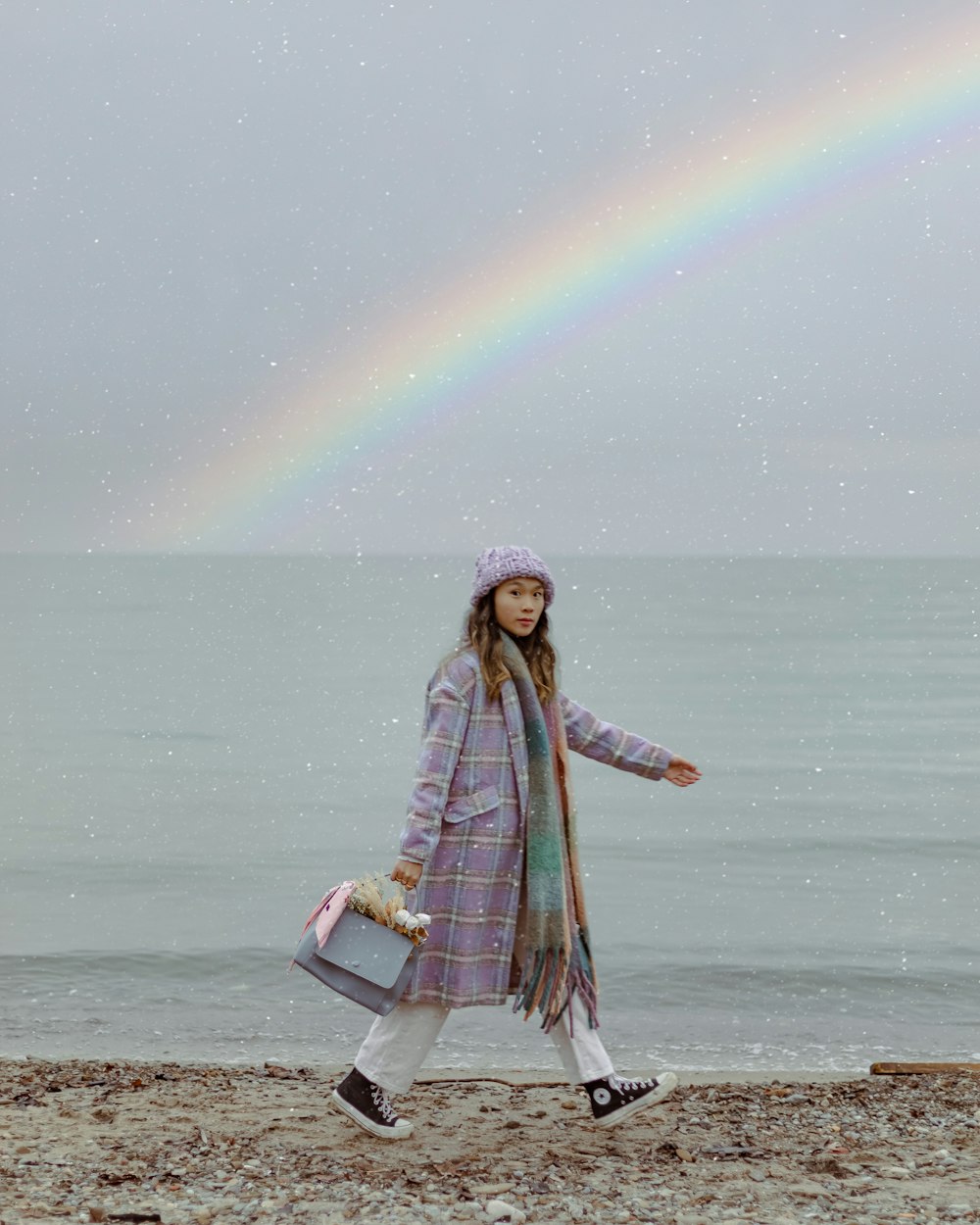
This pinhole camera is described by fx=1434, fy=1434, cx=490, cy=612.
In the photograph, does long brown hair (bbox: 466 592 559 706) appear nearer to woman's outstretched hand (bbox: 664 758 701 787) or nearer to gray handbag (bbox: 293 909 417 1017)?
woman's outstretched hand (bbox: 664 758 701 787)

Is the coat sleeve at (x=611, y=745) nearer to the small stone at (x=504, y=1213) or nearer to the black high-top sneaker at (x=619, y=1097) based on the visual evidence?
the black high-top sneaker at (x=619, y=1097)

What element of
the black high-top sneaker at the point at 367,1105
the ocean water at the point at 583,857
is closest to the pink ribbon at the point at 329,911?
the black high-top sneaker at the point at 367,1105

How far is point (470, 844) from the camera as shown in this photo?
4.41 m

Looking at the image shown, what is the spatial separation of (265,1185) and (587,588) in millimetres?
Result: 119150

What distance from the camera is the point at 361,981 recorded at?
14.2 ft

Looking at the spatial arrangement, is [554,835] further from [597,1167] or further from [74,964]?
[74,964]

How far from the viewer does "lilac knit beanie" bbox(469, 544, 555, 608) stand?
453 centimetres

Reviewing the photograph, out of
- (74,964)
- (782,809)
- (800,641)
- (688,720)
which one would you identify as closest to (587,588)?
(800,641)

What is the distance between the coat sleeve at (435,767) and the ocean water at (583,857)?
8.55ft

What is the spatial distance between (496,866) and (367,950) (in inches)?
18.4

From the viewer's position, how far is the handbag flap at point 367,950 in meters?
4.28

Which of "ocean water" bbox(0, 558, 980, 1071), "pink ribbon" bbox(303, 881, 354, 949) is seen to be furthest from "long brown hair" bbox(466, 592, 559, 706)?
"ocean water" bbox(0, 558, 980, 1071)

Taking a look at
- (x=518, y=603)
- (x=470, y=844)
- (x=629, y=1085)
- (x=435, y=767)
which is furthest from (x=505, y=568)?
(x=629, y=1085)

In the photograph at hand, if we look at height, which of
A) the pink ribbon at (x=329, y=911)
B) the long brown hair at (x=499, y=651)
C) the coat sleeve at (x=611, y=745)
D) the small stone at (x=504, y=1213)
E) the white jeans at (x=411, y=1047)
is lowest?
the small stone at (x=504, y=1213)
